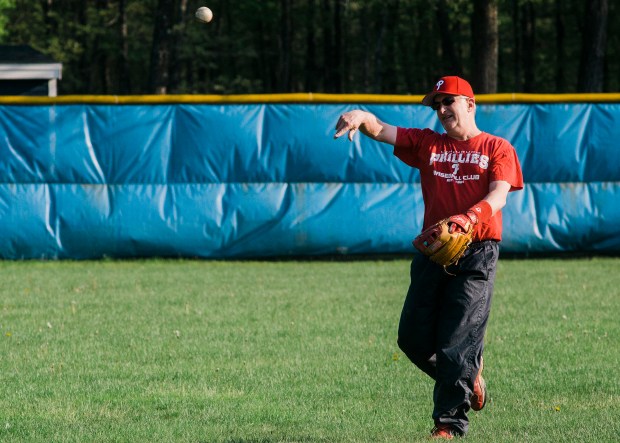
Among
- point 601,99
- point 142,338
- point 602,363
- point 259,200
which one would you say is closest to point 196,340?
point 142,338

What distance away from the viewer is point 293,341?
8734 mm

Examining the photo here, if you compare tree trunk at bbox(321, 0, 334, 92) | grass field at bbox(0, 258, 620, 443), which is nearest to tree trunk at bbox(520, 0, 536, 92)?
tree trunk at bbox(321, 0, 334, 92)

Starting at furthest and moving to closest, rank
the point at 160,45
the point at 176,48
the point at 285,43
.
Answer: the point at 285,43
the point at 176,48
the point at 160,45

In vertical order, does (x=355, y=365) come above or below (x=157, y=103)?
below

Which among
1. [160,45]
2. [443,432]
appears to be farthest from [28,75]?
[443,432]

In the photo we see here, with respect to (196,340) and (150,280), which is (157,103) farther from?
(196,340)

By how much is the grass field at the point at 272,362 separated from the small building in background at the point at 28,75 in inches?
308

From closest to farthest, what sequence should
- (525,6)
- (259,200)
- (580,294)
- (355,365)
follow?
(355,365) < (580,294) < (259,200) < (525,6)

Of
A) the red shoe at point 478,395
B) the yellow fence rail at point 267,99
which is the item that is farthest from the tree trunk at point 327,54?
the red shoe at point 478,395

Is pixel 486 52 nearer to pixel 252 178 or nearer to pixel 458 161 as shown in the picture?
pixel 252 178

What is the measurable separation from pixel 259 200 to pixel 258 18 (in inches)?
1497

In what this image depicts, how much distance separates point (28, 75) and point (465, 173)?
16263mm

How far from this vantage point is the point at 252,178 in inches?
620

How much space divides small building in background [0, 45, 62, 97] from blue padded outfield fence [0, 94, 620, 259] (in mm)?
4688
